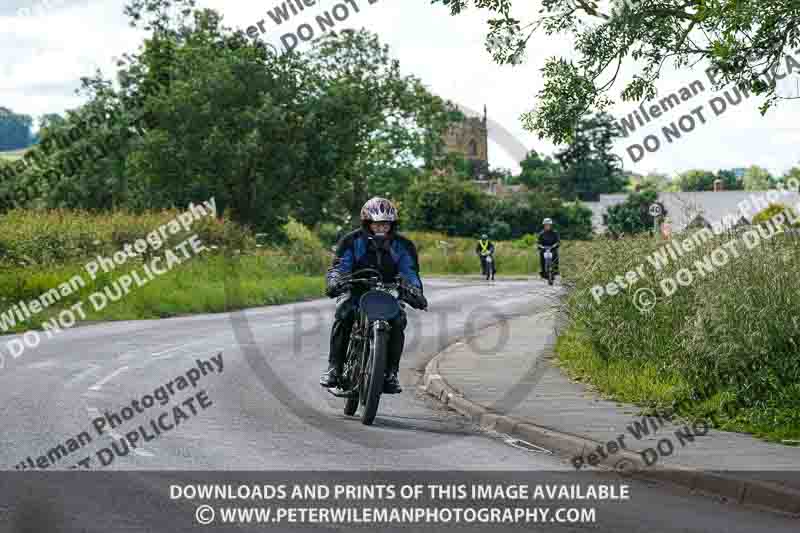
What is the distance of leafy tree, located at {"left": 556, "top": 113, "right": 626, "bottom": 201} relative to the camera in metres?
131

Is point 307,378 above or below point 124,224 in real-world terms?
below

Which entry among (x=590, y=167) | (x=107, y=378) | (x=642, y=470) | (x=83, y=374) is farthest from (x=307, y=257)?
(x=590, y=167)

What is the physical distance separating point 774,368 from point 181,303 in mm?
20760

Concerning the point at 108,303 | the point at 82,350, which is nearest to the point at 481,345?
the point at 82,350

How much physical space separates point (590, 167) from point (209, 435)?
125 m

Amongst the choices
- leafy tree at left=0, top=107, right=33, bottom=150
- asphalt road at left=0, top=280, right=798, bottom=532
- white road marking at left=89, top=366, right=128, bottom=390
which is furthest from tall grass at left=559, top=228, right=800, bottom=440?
leafy tree at left=0, top=107, right=33, bottom=150

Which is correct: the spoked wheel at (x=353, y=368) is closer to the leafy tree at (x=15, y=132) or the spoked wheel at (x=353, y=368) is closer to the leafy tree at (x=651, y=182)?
the leafy tree at (x=651, y=182)

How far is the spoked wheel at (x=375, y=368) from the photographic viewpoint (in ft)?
36.5

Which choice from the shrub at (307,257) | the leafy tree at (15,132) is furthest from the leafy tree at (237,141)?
the leafy tree at (15,132)

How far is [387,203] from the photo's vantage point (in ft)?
38.1

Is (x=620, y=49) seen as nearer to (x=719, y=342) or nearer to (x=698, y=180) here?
(x=719, y=342)

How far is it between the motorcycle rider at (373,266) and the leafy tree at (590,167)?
119260 millimetres

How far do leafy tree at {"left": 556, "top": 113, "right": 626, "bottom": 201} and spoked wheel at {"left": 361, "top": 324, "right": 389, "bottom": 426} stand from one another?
394 feet

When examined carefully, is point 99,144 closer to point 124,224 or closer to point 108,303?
point 124,224
